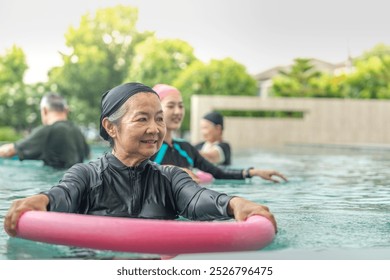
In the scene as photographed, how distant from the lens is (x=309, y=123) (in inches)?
1358

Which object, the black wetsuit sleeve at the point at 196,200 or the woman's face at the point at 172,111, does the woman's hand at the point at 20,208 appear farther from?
the woman's face at the point at 172,111

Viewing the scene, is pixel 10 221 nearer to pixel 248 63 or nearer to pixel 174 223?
pixel 174 223

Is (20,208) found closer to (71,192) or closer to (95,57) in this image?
(71,192)

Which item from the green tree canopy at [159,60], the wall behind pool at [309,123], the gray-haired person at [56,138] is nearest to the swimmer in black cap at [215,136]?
the gray-haired person at [56,138]

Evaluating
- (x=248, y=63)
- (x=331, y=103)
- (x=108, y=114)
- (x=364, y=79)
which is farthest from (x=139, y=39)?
(x=108, y=114)

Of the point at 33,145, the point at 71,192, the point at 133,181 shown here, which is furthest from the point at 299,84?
the point at 71,192

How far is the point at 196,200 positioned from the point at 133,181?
0.37 m

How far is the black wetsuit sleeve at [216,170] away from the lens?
651cm

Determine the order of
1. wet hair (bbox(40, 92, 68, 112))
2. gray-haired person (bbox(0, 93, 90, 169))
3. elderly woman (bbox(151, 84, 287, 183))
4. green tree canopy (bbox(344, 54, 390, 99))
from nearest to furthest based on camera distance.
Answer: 1. elderly woman (bbox(151, 84, 287, 183))
2. gray-haired person (bbox(0, 93, 90, 169))
3. wet hair (bbox(40, 92, 68, 112))
4. green tree canopy (bbox(344, 54, 390, 99))

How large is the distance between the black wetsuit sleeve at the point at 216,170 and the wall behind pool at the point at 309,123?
26.2 meters

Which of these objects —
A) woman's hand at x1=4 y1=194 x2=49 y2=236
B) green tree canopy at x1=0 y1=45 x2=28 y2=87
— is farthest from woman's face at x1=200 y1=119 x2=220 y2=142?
green tree canopy at x1=0 y1=45 x2=28 y2=87

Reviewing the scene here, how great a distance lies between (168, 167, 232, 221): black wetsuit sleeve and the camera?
3990 millimetres

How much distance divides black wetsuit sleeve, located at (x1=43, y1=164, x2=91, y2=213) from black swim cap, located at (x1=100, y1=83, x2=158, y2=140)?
34 cm

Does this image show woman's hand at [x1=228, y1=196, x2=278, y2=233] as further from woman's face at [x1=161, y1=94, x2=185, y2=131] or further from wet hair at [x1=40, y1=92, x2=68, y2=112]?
wet hair at [x1=40, y1=92, x2=68, y2=112]
